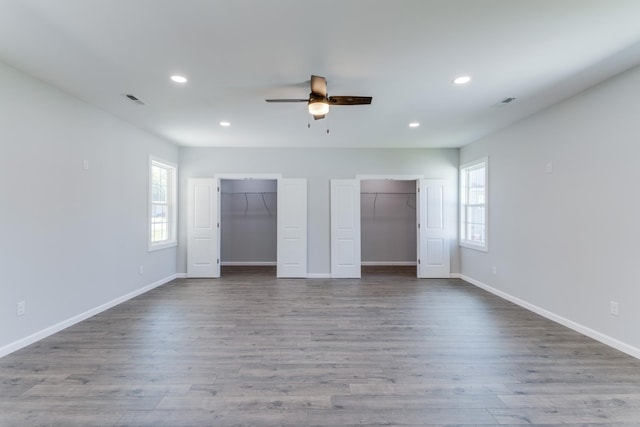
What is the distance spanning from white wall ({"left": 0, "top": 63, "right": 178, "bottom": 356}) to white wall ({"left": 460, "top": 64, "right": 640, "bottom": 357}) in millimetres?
5667

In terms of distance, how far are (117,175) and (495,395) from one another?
4.91 metres

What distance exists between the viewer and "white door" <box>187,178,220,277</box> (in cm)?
577

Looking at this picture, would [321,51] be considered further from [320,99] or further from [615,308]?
[615,308]

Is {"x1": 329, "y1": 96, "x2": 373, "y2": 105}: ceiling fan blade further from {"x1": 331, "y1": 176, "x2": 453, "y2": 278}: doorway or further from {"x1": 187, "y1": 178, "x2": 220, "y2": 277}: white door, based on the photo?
{"x1": 187, "y1": 178, "x2": 220, "y2": 277}: white door

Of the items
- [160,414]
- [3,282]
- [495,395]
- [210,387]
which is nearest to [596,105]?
[495,395]

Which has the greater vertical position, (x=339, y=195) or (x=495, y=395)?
(x=339, y=195)

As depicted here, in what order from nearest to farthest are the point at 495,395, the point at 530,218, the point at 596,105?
the point at 495,395 → the point at 596,105 → the point at 530,218

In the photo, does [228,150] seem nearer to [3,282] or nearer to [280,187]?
[280,187]

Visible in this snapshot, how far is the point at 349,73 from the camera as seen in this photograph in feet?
9.09

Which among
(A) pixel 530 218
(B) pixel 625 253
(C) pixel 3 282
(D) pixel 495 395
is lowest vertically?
(D) pixel 495 395

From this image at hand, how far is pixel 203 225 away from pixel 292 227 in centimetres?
177

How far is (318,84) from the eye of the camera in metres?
2.80

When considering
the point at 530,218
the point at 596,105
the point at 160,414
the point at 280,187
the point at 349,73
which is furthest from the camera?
the point at 280,187

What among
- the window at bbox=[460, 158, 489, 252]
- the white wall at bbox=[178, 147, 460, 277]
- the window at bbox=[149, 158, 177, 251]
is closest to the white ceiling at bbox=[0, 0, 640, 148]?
the window at bbox=[149, 158, 177, 251]
